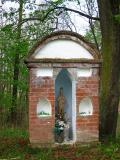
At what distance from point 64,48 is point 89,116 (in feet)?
6.16

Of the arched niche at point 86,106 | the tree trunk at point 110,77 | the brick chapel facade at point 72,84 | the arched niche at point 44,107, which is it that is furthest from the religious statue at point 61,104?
the tree trunk at point 110,77

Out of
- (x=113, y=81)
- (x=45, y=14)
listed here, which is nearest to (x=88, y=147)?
(x=113, y=81)

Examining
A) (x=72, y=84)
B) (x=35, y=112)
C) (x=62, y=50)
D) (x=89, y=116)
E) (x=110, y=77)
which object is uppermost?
(x=62, y=50)

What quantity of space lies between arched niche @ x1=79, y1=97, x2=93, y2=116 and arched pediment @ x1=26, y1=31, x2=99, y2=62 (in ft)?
3.61

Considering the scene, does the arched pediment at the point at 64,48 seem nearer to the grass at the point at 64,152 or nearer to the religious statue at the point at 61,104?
the religious statue at the point at 61,104

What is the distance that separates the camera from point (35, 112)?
10891mm

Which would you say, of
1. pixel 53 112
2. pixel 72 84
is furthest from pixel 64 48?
pixel 53 112

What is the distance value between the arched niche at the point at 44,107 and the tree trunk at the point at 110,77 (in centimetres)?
192

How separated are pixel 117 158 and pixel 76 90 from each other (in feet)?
7.92

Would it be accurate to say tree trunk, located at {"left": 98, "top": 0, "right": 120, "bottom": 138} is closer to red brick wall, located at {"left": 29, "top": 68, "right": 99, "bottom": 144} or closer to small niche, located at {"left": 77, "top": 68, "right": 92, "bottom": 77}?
red brick wall, located at {"left": 29, "top": 68, "right": 99, "bottom": 144}

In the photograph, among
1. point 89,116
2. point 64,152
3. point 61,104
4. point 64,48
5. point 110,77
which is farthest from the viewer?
point 110,77

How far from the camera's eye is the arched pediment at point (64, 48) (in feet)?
36.6

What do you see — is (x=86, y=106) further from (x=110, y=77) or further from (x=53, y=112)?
→ (x=110, y=77)

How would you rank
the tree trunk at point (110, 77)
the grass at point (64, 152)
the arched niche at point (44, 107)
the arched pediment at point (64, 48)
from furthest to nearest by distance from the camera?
the tree trunk at point (110, 77) < the arched pediment at point (64, 48) < the arched niche at point (44, 107) < the grass at point (64, 152)
